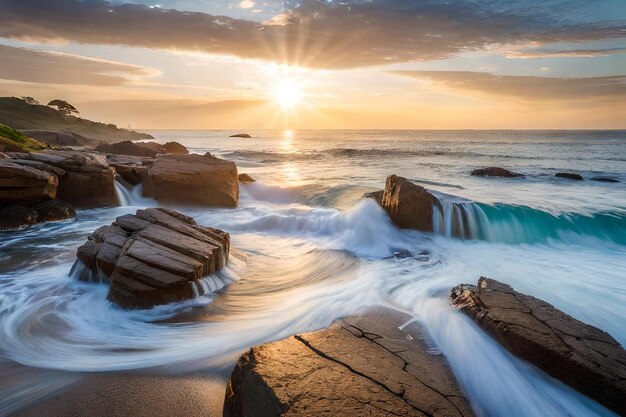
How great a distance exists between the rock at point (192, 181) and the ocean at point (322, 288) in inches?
22.0

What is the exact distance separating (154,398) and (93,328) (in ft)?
6.25

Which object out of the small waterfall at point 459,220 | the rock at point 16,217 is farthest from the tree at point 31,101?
the small waterfall at point 459,220

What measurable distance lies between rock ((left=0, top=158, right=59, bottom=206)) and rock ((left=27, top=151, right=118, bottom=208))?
1.14 meters

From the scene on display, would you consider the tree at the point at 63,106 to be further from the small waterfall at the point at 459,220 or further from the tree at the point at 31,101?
the small waterfall at the point at 459,220

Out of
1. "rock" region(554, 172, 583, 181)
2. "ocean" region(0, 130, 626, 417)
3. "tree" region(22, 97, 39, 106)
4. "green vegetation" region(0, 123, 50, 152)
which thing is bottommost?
"ocean" region(0, 130, 626, 417)

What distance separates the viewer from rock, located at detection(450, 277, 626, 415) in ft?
10.7

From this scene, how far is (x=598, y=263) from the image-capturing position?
8336mm

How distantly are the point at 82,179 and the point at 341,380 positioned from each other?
38.8 ft

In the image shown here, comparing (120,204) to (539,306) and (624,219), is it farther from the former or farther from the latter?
(624,219)

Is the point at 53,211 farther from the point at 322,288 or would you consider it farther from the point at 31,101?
the point at 31,101

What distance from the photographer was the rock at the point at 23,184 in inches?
359

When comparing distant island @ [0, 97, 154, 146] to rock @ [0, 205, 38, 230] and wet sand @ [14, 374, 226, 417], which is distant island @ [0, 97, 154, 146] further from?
wet sand @ [14, 374, 226, 417]

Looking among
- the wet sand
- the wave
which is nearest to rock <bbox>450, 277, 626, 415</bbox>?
the wet sand

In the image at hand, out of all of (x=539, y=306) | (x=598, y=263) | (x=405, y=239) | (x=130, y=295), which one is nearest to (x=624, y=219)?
(x=598, y=263)
